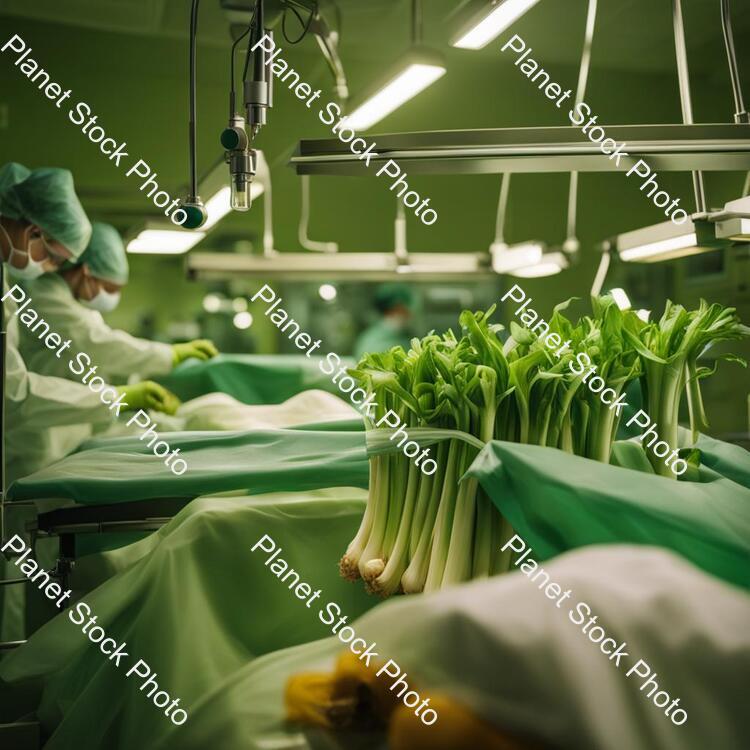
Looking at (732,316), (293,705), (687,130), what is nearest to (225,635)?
(293,705)

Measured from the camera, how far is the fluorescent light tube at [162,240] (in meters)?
3.23

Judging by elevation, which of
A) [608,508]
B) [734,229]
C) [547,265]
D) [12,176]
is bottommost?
[608,508]

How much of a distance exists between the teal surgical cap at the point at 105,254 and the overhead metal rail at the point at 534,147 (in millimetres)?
2688

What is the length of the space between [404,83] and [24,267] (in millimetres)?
1927

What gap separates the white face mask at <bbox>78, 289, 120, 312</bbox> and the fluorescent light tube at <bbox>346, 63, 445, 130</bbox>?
6.08ft

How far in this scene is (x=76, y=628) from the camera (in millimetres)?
1424

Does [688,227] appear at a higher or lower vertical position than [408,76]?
lower

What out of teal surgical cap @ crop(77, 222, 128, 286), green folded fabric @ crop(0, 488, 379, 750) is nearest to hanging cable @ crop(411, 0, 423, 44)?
green folded fabric @ crop(0, 488, 379, 750)

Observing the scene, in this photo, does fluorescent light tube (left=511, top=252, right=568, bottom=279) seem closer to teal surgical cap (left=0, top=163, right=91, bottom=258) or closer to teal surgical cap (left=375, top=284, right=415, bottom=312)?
teal surgical cap (left=375, top=284, right=415, bottom=312)

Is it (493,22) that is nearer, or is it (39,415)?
(493,22)


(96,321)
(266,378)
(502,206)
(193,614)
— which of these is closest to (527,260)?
(502,206)

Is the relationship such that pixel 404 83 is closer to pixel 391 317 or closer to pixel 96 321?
pixel 96 321

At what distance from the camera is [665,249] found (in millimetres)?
2164

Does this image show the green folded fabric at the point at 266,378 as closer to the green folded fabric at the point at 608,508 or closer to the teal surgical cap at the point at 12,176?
the teal surgical cap at the point at 12,176
